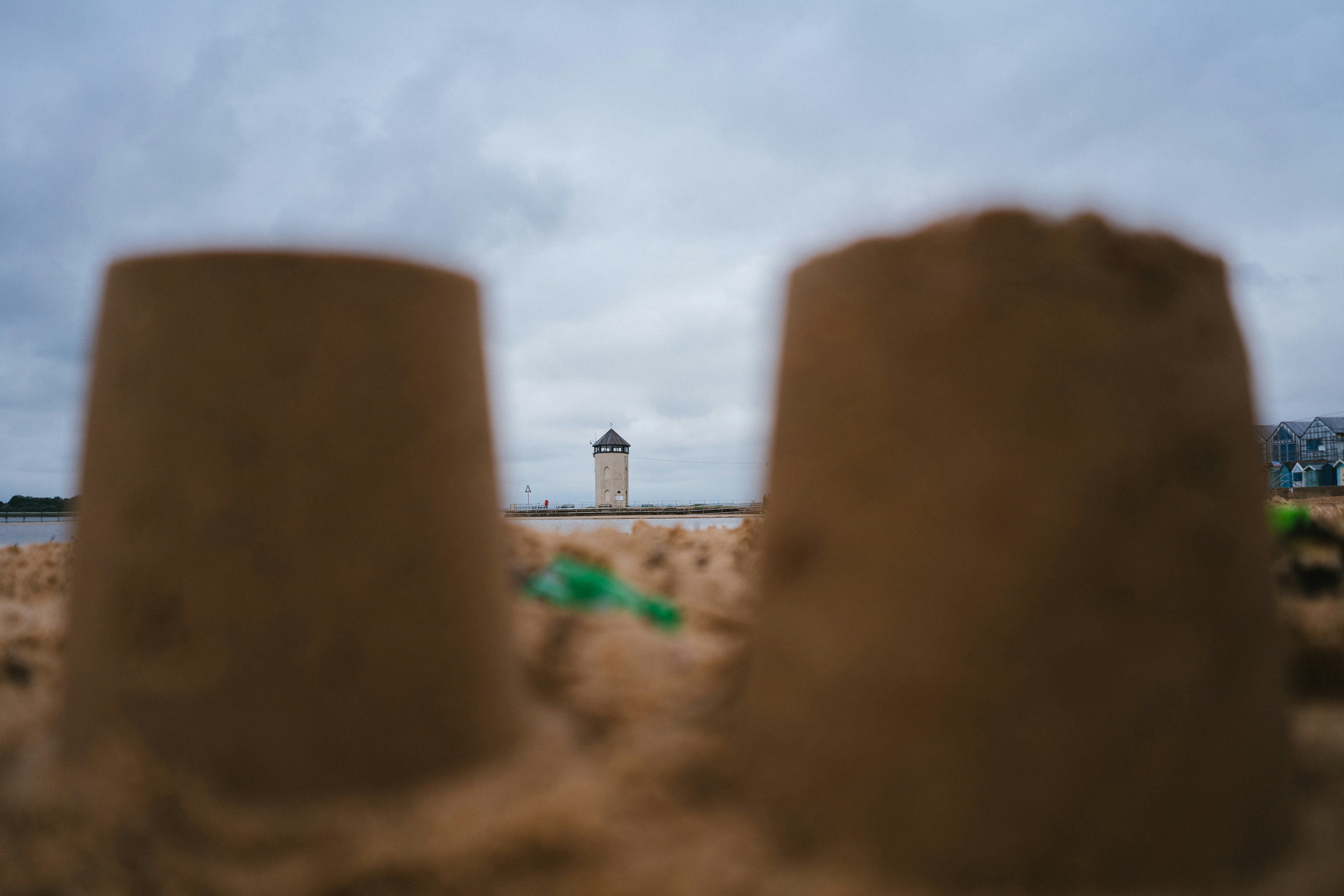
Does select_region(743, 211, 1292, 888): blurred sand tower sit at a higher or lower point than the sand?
higher

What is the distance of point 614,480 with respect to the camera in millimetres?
30203

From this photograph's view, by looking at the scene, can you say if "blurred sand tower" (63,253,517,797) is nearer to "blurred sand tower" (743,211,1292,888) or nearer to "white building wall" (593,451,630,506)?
"blurred sand tower" (743,211,1292,888)

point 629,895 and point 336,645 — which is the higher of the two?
point 336,645

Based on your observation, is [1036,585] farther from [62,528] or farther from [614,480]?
[614,480]

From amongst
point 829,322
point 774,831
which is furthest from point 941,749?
point 829,322

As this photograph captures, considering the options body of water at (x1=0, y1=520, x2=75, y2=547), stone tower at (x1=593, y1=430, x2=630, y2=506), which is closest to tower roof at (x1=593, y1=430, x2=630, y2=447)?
stone tower at (x1=593, y1=430, x2=630, y2=506)

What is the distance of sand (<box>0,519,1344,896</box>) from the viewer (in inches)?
66.4

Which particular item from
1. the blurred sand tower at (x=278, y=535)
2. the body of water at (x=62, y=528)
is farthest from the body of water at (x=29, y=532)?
the blurred sand tower at (x=278, y=535)

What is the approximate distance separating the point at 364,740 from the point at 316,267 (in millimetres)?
1177

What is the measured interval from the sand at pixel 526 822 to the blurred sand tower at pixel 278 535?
10cm

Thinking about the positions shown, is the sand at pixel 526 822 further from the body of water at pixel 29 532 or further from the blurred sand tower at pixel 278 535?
the body of water at pixel 29 532

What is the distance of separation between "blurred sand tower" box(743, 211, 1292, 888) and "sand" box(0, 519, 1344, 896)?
166 millimetres

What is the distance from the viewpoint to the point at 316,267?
2.05 m

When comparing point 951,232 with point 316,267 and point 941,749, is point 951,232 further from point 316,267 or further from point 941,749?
point 316,267
